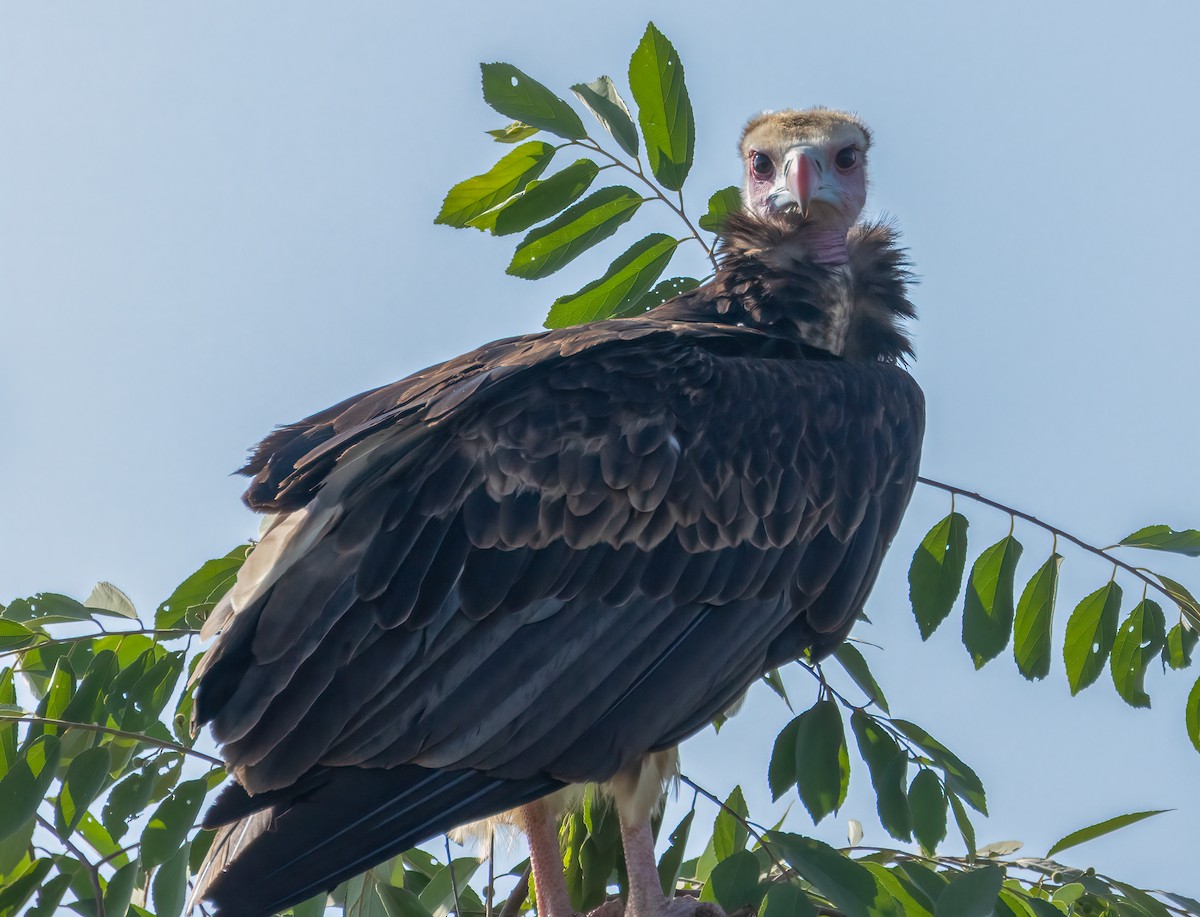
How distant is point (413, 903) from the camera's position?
489 cm

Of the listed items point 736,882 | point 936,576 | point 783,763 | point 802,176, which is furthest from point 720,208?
point 736,882

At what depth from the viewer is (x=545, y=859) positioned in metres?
5.49

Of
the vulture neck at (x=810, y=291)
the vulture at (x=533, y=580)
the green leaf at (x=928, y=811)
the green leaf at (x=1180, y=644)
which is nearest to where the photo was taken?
the vulture at (x=533, y=580)

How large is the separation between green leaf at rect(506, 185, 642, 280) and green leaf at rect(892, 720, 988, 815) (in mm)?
1962

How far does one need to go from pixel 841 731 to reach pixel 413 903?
139cm

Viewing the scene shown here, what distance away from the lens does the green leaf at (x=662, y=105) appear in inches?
215

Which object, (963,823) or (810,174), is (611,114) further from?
(963,823)

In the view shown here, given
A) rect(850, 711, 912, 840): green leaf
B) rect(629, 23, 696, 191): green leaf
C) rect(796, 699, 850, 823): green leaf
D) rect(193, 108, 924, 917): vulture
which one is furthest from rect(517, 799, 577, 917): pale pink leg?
rect(629, 23, 696, 191): green leaf

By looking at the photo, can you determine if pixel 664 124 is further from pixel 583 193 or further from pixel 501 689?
pixel 501 689

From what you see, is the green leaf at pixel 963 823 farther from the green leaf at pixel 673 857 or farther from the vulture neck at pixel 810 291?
the vulture neck at pixel 810 291

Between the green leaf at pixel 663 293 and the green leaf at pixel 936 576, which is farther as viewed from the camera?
the green leaf at pixel 663 293

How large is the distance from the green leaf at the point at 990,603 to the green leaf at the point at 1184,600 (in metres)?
0.52

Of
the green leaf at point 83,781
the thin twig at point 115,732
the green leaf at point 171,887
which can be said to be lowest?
the green leaf at point 171,887

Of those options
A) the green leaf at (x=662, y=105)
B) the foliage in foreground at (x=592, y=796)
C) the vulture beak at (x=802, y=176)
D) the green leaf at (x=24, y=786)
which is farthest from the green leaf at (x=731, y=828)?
the vulture beak at (x=802, y=176)
